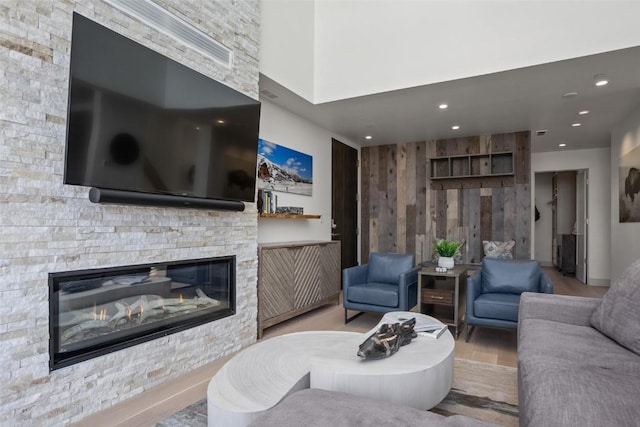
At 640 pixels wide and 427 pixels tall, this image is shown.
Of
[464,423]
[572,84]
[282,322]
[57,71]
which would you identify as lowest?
[282,322]

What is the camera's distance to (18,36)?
76.4 inches

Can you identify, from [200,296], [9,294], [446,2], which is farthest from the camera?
[446,2]

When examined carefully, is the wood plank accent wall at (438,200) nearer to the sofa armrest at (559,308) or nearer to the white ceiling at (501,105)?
the white ceiling at (501,105)

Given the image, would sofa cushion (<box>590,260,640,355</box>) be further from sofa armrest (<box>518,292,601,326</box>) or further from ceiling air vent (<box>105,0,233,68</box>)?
ceiling air vent (<box>105,0,233,68</box>)

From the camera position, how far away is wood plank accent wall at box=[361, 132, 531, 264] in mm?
5996

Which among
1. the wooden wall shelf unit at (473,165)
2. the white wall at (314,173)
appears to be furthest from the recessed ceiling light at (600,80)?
the white wall at (314,173)

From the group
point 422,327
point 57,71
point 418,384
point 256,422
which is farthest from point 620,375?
point 57,71

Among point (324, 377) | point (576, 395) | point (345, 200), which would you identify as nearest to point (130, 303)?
point (324, 377)

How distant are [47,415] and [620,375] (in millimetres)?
2819

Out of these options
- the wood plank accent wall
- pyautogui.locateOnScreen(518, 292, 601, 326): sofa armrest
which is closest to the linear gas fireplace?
pyautogui.locateOnScreen(518, 292, 601, 326): sofa armrest

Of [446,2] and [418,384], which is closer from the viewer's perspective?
[418,384]

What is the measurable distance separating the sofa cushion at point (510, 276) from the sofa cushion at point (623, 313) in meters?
1.33

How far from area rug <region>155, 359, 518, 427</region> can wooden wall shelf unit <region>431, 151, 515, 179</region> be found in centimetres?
393

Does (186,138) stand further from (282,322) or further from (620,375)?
(620,375)
